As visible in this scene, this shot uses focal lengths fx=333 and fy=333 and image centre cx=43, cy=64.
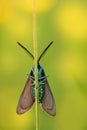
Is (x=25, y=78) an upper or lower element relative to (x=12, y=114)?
upper

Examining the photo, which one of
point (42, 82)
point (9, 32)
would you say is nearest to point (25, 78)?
point (42, 82)

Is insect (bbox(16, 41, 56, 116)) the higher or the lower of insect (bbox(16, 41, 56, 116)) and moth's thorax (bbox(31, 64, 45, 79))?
the lower

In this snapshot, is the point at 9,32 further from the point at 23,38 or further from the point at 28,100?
the point at 28,100

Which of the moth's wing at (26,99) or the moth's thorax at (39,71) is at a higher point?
the moth's thorax at (39,71)

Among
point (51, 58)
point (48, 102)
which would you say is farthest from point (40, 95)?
point (51, 58)
